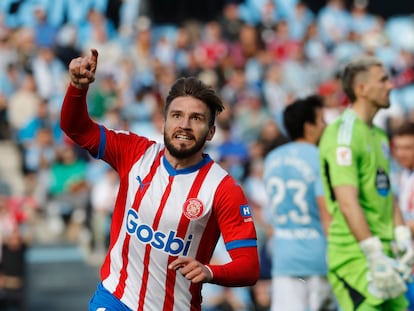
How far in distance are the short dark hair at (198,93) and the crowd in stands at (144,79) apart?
624 centimetres

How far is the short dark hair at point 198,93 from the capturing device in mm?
4965

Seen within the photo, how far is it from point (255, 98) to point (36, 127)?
377 cm

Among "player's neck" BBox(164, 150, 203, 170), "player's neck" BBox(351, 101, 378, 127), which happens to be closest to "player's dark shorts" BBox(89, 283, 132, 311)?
"player's neck" BBox(164, 150, 203, 170)

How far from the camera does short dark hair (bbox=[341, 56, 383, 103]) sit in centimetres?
647

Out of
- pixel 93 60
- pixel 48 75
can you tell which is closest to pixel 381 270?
pixel 93 60

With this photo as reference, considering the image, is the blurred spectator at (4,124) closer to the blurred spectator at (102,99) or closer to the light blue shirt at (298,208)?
the blurred spectator at (102,99)

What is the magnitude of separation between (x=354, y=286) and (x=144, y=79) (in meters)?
11.6

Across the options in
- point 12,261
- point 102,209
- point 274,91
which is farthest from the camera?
point 274,91

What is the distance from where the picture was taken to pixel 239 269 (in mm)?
4613

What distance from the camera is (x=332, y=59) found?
18453 mm

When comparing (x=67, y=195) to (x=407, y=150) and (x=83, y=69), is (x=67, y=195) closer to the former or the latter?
(x=407, y=150)

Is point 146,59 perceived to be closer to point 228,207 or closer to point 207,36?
point 207,36

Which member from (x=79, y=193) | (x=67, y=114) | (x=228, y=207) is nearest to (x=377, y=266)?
(x=228, y=207)

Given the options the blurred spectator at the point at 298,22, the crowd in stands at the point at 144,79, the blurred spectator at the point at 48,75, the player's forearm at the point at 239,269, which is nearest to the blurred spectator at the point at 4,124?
the crowd in stands at the point at 144,79
